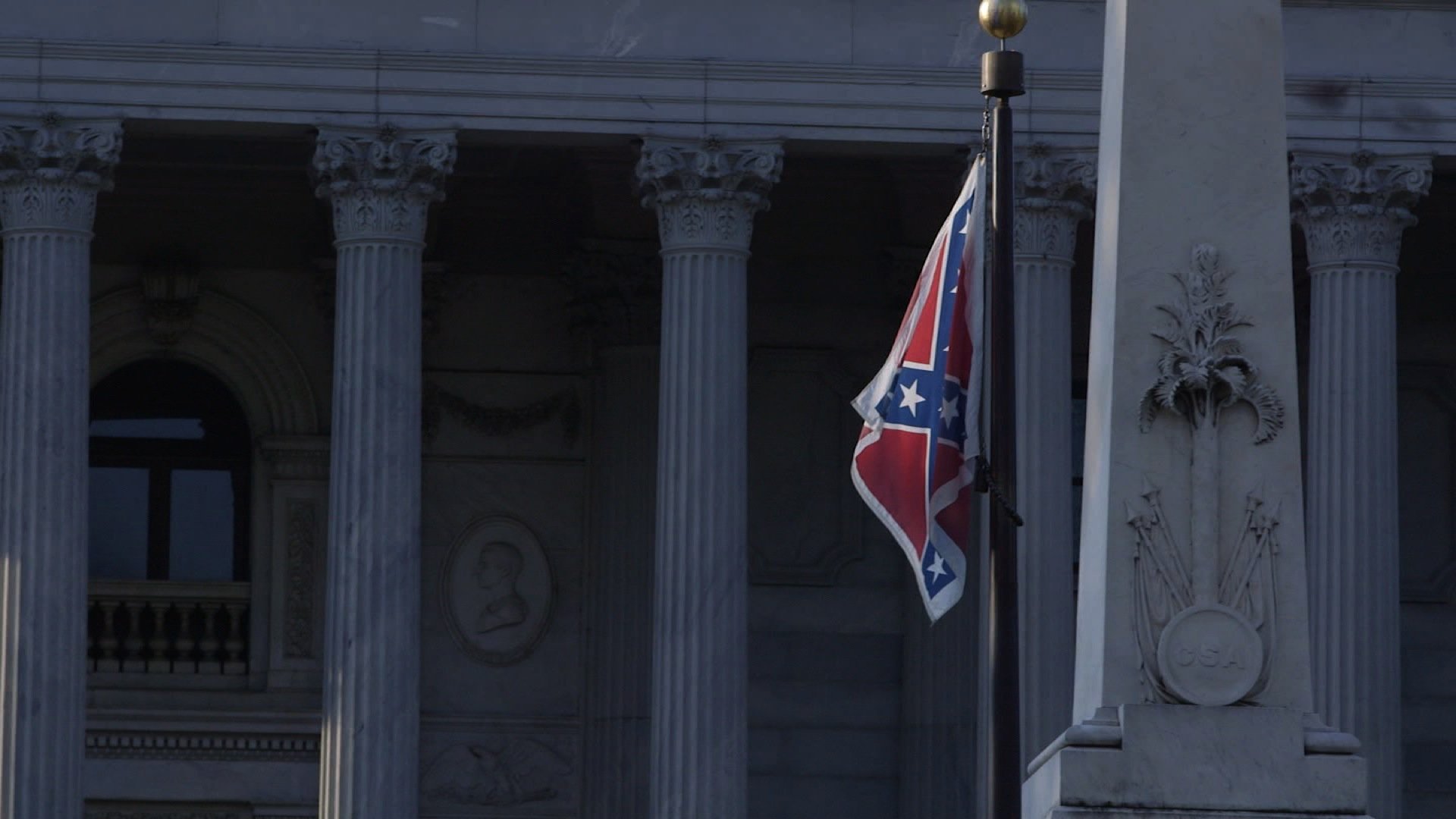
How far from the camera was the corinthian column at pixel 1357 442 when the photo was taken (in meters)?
34.8

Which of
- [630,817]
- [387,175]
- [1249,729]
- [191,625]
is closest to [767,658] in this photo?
[630,817]

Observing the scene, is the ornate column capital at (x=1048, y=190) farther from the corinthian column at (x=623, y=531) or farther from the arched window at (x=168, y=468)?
the arched window at (x=168, y=468)

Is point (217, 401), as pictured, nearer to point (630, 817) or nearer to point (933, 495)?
point (630, 817)

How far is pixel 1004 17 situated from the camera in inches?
771

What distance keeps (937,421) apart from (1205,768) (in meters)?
4.09

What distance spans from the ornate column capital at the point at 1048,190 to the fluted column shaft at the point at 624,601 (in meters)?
6.50

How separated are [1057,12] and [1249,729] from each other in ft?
65.6

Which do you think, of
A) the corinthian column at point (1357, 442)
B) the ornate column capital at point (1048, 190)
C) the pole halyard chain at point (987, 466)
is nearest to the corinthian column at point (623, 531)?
the ornate column capital at point (1048, 190)

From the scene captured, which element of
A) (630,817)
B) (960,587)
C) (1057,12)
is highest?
(1057,12)

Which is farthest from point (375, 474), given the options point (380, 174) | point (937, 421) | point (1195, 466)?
point (1195, 466)

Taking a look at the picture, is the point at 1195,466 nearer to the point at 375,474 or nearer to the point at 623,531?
the point at 375,474

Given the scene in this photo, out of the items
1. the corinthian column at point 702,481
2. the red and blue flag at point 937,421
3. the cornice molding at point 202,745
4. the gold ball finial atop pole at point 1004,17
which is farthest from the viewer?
the cornice molding at point 202,745

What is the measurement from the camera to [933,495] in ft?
65.8

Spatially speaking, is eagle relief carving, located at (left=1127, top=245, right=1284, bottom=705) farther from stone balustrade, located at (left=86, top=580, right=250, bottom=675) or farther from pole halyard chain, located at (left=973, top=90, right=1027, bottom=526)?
stone balustrade, located at (left=86, top=580, right=250, bottom=675)
